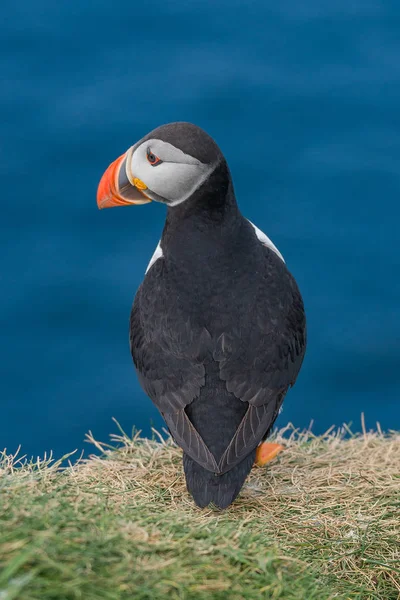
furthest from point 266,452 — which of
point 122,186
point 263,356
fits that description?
point 122,186

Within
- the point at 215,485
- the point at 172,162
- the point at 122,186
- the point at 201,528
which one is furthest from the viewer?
the point at 122,186

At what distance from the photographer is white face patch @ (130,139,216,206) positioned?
3625 millimetres

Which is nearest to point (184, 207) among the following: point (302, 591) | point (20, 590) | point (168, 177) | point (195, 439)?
point (168, 177)

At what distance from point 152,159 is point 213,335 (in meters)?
0.75

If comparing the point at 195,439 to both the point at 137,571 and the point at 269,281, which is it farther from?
the point at 137,571

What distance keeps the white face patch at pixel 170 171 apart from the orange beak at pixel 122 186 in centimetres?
6

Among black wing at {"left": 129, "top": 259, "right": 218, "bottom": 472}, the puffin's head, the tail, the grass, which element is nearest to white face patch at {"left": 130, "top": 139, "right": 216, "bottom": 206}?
the puffin's head

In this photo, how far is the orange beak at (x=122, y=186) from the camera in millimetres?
3838

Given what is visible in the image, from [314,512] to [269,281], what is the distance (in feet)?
3.13

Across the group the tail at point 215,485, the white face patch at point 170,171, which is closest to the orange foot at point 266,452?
the tail at point 215,485

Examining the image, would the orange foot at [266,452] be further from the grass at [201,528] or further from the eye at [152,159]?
the eye at [152,159]

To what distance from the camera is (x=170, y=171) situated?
365 cm

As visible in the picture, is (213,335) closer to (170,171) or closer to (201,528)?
(170,171)

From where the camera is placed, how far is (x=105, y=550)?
7.28 feet
